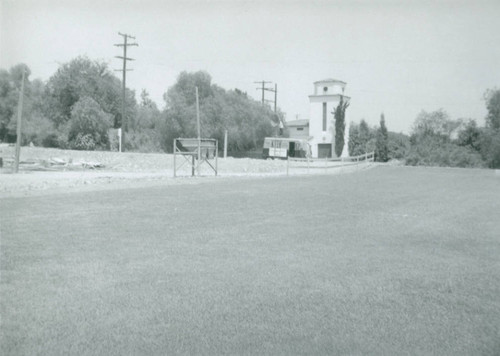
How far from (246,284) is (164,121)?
58257 millimetres

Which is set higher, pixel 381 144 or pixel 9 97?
pixel 9 97

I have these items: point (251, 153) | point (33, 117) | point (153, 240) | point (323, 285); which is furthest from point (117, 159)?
point (323, 285)

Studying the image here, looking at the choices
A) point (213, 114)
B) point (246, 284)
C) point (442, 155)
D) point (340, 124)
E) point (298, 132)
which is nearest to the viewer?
point (246, 284)

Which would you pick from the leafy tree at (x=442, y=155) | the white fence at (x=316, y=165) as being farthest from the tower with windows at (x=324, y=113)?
the white fence at (x=316, y=165)

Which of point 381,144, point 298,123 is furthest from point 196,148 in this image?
point 298,123

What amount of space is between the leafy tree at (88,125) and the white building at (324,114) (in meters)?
27.1

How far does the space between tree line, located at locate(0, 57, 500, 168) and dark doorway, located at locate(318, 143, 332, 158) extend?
237 cm

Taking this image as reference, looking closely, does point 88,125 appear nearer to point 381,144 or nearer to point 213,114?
point 213,114

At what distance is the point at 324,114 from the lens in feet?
247

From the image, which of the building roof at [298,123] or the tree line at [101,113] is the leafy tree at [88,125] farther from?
the building roof at [298,123]

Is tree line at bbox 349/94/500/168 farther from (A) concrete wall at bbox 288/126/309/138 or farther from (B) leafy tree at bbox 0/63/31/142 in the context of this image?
(B) leafy tree at bbox 0/63/31/142

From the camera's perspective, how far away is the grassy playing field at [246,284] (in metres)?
5.07

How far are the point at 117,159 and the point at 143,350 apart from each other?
40.8m

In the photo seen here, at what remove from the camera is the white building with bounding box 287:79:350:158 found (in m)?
74.6
